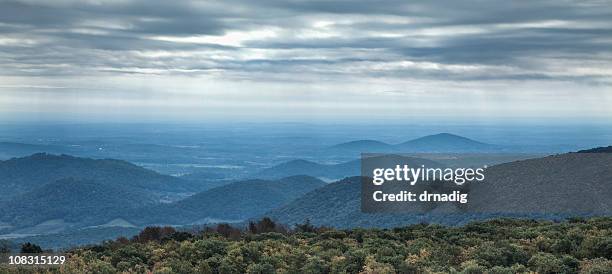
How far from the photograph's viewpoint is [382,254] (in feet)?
71.8

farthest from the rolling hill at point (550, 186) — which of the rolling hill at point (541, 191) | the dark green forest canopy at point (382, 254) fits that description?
the dark green forest canopy at point (382, 254)

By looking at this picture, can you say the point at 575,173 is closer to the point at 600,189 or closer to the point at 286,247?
the point at 600,189

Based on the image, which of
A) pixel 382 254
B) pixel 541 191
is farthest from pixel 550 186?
pixel 382 254

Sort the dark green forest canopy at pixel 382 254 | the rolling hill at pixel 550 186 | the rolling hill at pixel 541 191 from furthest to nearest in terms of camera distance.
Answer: the rolling hill at pixel 550 186
the rolling hill at pixel 541 191
the dark green forest canopy at pixel 382 254

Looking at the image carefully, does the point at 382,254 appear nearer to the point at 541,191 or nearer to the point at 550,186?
the point at 541,191

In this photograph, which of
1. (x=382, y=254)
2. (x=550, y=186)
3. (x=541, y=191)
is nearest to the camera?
(x=382, y=254)

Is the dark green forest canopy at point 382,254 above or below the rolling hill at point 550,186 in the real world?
above

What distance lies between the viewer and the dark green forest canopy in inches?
771

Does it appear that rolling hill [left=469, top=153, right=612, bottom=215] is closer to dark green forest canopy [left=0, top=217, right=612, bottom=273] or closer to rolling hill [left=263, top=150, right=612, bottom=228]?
rolling hill [left=263, top=150, right=612, bottom=228]

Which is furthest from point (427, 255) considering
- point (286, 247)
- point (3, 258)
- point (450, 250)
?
point (3, 258)

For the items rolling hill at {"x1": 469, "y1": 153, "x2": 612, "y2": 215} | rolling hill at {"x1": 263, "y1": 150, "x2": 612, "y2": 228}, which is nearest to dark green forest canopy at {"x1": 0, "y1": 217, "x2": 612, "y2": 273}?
rolling hill at {"x1": 263, "y1": 150, "x2": 612, "y2": 228}

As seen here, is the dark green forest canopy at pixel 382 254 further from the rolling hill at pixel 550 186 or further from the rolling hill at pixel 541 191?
the rolling hill at pixel 550 186

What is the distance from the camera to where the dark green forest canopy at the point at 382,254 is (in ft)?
64.3

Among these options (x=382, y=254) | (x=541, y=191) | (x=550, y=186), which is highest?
(x=382, y=254)
